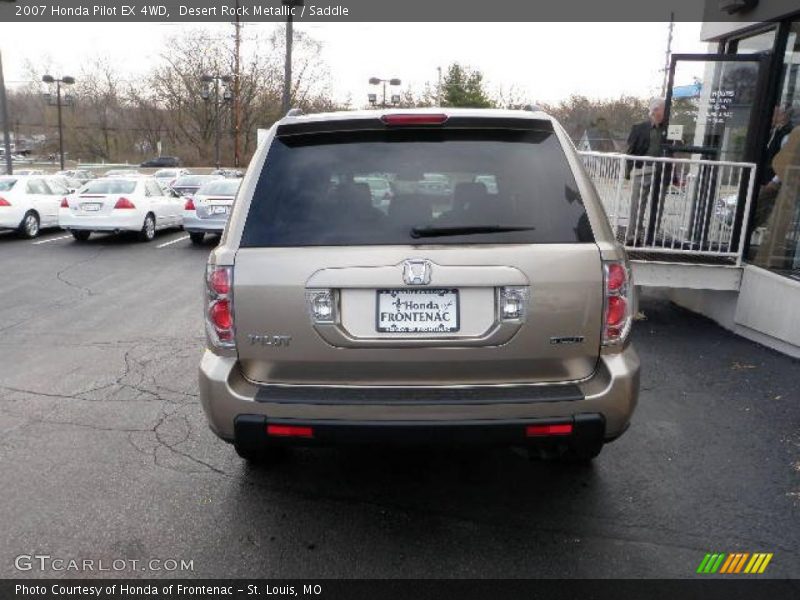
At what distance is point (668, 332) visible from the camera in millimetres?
6898

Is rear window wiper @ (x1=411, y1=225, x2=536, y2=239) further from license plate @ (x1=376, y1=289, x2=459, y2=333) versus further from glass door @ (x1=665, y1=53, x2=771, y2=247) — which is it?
glass door @ (x1=665, y1=53, x2=771, y2=247)

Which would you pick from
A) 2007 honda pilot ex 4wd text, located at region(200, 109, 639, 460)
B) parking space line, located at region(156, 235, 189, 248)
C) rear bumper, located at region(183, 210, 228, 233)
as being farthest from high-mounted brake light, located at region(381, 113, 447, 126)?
parking space line, located at region(156, 235, 189, 248)

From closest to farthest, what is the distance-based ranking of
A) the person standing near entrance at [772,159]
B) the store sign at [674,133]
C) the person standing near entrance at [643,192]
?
the person standing near entrance at [772,159]
the person standing near entrance at [643,192]
the store sign at [674,133]

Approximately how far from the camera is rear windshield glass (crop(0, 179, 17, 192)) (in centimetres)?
1511

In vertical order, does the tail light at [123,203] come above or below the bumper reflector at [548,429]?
below

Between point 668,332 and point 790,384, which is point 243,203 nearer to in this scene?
point 790,384

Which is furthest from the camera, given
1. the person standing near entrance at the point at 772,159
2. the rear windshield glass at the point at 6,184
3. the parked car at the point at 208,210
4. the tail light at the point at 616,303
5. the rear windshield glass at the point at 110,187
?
the rear windshield glass at the point at 6,184

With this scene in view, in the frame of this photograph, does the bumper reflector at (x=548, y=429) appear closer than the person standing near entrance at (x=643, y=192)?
Yes

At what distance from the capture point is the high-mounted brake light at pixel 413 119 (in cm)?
292

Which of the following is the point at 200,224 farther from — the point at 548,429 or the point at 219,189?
the point at 548,429

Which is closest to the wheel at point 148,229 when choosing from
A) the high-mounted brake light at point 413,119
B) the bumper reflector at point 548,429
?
the high-mounted brake light at point 413,119

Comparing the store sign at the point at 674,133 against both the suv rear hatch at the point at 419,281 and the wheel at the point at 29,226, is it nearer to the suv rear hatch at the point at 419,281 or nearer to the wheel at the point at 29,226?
the suv rear hatch at the point at 419,281

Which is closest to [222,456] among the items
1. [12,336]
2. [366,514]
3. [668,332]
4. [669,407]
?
[366,514]

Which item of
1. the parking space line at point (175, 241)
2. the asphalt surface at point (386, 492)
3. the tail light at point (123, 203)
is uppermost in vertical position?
the tail light at point (123, 203)
